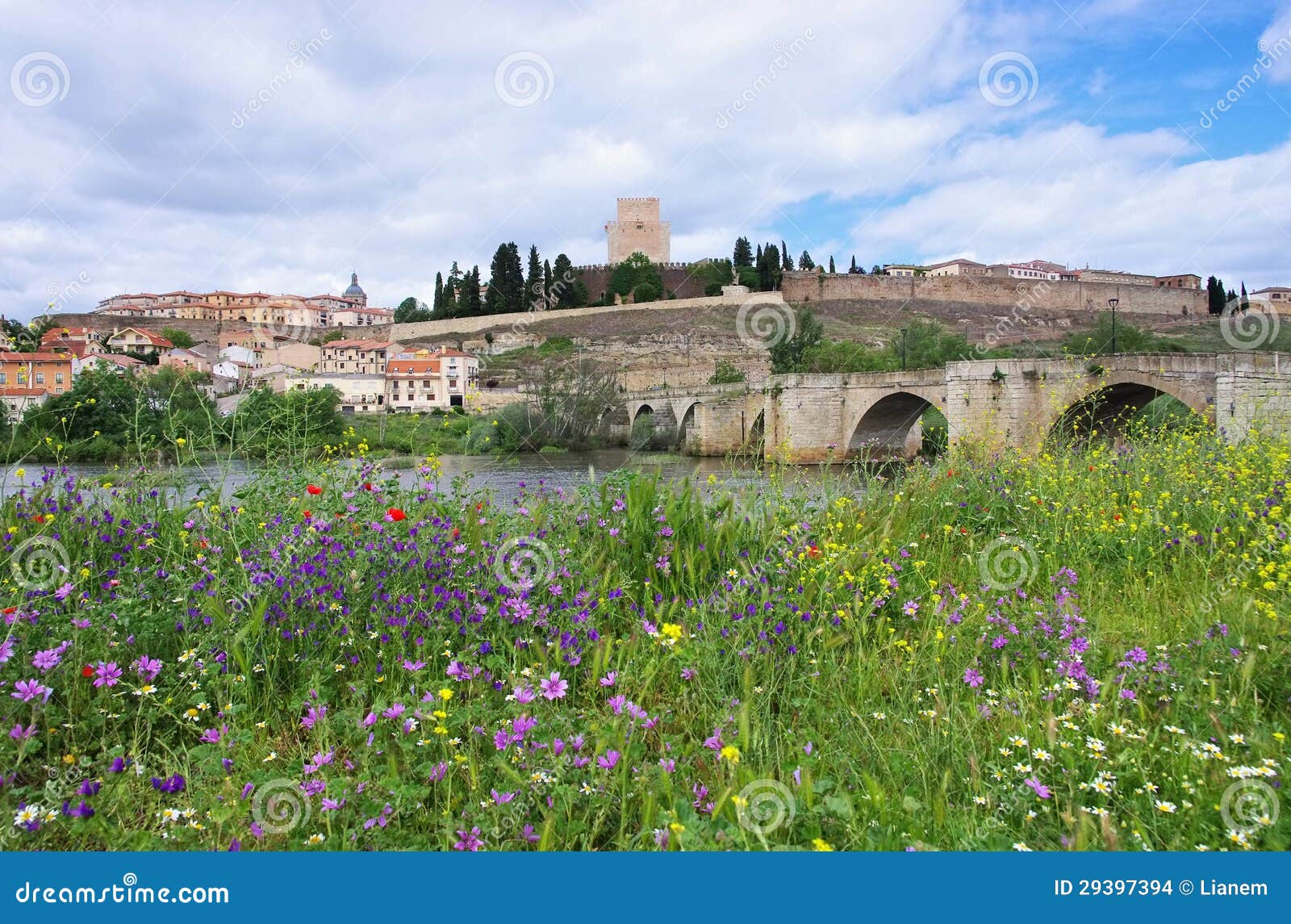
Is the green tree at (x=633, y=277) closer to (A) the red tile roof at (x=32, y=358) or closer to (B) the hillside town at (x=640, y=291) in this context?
(B) the hillside town at (x=640, y=291)

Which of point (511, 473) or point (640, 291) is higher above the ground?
point (640, 291)

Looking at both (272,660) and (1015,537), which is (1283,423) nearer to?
(1015,537)

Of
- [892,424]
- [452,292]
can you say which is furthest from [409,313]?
[892,424]

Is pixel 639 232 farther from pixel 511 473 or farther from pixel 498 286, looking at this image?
pixel 511 473

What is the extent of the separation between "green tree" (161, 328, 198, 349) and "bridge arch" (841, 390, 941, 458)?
6339 centimetres

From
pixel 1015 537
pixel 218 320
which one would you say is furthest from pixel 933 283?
pixel 1015 537

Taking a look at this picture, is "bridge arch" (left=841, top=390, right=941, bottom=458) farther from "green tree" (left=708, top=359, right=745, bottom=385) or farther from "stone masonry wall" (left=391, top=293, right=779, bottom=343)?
"stone masonry wall" (left=391, top=293, right=779, bottom=343)

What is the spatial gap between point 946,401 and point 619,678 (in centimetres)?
2247

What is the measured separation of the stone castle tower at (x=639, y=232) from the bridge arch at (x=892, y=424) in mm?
51869

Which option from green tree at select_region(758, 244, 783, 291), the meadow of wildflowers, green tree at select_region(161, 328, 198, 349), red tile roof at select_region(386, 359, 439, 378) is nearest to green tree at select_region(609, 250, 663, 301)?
green tree at select_region(758, 244, 783, 291)

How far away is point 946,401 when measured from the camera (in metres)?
23.4

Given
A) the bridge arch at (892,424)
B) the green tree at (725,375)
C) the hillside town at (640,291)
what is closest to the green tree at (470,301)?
the hillside town at (640,291)

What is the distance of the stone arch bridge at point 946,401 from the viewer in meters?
14.5

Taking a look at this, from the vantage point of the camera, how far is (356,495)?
4.05 meters
